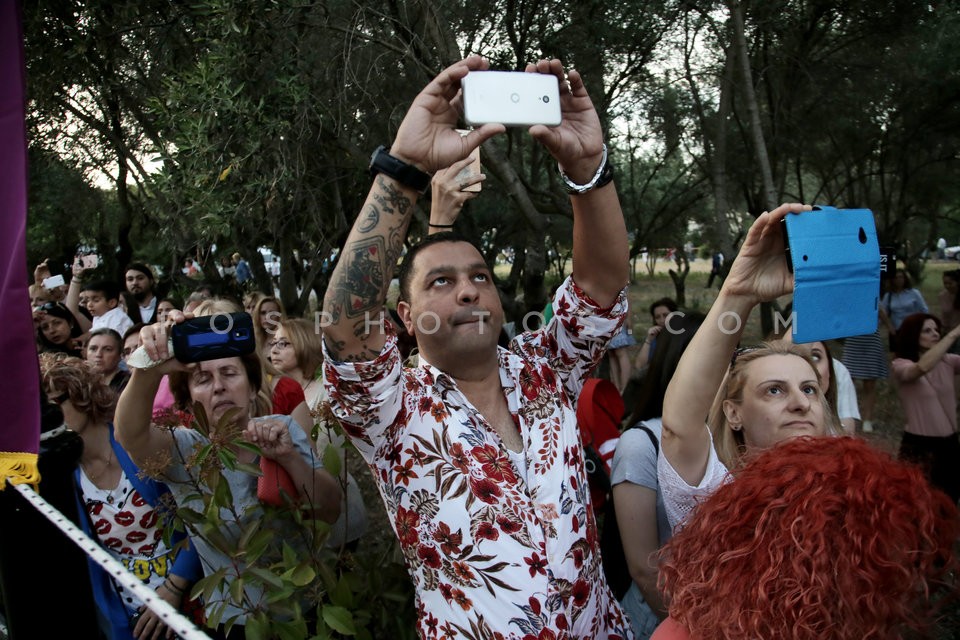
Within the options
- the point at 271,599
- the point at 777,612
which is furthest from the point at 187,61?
the point at 777,612

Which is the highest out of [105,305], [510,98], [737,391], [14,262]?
[510,98]

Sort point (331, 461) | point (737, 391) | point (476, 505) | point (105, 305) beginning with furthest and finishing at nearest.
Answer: point (105, 305) < point (331, 461) < point (737, 391) < point (476, 505)

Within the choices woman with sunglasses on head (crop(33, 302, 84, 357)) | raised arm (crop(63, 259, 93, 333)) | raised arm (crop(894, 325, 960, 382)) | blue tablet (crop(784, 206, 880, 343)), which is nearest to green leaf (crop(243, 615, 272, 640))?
blue tablet (crop(784, 206, 880, 343))

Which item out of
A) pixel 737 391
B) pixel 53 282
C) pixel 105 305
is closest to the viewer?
pixel 737 391

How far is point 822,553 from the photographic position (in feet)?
3.80

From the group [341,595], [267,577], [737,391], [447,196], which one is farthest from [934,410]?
[267,577]

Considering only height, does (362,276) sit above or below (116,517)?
above

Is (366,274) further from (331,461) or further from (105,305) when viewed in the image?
(105,305)

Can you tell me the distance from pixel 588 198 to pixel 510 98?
471 mm

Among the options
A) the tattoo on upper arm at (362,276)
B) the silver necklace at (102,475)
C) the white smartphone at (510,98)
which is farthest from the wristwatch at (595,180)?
the silver necklace at (102,475)

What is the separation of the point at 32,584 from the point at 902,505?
217 cm

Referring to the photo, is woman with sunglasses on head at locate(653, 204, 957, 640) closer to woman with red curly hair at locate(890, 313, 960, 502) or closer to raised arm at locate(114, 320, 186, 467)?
raised arm at locate(114, 320, 186, 467)

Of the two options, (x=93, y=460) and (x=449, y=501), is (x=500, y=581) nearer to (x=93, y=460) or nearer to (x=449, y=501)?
(x=449, y=501)

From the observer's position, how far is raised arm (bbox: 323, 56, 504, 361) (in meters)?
1.67
